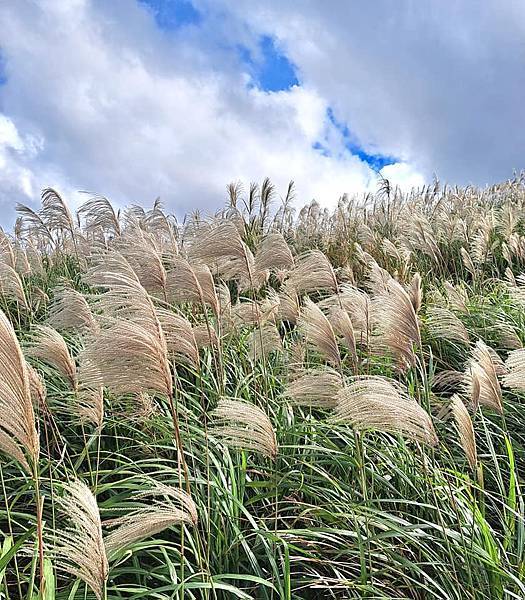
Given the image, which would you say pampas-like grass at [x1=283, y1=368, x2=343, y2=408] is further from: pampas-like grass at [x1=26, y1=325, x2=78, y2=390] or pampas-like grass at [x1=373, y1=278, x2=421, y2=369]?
pampas-like grass at [x1=26, y1=325, x2=78, y2=390]

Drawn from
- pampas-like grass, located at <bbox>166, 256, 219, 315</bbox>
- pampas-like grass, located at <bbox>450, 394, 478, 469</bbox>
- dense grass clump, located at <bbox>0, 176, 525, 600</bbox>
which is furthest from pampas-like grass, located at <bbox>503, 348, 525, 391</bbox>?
pampas-like grass, located at <bbox>166, 256, 219, 315</bbox>

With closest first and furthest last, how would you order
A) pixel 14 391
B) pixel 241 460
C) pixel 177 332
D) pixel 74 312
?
1. pixel 14 391
2. pixel 177 332
3. pixel 241 460
4. pixel 74 312

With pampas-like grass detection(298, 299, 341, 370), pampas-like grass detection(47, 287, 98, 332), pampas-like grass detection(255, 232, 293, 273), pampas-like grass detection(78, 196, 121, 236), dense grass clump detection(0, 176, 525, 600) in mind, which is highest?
pampas-like grass detection(78, 196, 121, 236)

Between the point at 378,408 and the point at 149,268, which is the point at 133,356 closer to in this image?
the point at 378,408

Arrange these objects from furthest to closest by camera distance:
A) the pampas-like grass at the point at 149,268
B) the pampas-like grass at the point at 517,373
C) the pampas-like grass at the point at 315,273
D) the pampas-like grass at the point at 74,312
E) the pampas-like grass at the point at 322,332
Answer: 1. the pampas-like grass at the point at 315,273
2. the pampas-like grass at the point at 149,268
3. the pampas-like grass at the point at 74,312
4. the pampas-like grass at the point at 322,332
5. the pampas-like grass at the point at 517,373

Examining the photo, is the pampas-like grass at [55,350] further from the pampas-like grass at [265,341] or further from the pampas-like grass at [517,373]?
the pampas-like grass at [517,373]

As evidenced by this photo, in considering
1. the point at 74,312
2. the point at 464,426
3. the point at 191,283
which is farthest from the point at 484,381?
the point at 74,312

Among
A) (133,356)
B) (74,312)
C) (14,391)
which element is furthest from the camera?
(74,312)

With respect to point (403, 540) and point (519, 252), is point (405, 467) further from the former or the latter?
point (519, 252)

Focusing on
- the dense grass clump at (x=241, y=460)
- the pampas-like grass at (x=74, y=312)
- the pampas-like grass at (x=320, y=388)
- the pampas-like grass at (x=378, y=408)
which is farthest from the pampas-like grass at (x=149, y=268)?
the pampas-like grass at (x=378, y=408)

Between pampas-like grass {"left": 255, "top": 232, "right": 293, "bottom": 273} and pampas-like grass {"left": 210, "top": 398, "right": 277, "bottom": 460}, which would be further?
pampas-like grass {"left": 255, "top": 232, "right": 293, "bottom": 273}

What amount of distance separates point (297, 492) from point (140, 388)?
4.08 feet

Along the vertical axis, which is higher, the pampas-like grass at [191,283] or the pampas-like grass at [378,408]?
the pampas-like grass at [191,283]

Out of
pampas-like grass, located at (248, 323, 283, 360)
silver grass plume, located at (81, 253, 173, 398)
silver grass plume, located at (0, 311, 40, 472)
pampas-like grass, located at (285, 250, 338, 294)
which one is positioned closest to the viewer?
silver grass plume, located at (0, 311, 40, 472)
